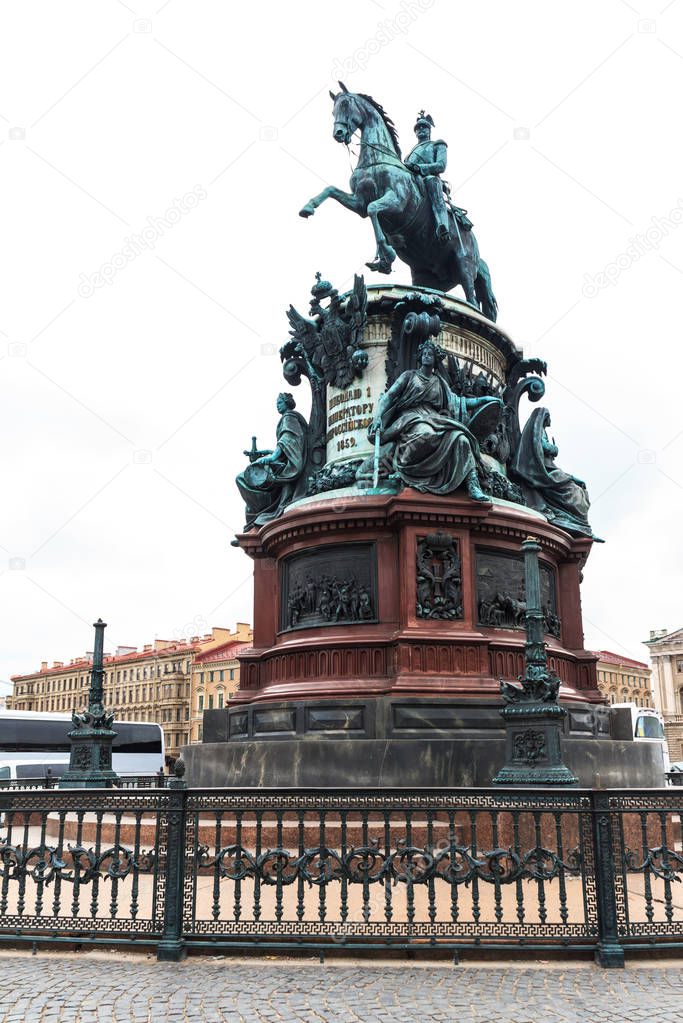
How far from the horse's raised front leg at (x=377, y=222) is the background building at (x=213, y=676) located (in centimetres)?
6640

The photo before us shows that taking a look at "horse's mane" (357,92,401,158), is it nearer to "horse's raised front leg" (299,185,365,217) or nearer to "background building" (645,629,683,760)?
"horse's raised front leg" (299,185,365,217)

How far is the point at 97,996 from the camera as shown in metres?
6.30

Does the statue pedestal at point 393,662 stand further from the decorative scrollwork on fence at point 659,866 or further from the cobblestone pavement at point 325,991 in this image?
the cobblestone pavement at point 325,991

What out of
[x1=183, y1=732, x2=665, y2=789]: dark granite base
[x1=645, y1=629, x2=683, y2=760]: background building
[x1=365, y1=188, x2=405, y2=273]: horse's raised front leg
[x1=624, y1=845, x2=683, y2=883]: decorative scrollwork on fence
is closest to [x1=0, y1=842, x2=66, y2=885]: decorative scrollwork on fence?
[x1=624, y1=845, x2=683, y2=883]: decorative scrollwork on fence

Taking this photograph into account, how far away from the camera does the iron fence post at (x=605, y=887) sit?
23.1 feet

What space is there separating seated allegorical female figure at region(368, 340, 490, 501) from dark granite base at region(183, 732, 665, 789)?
187 inches

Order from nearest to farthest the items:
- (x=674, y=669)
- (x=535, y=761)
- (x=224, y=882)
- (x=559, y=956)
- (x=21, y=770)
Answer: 1. (x=559, y=956)
2. (x=224, y=882)
3. (x=535, y=761)
4. (x=21, y=770)
5. (x=674, y=669)

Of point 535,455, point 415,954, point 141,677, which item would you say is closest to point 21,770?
point 535,455

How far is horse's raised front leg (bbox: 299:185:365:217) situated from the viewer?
20.5 meters

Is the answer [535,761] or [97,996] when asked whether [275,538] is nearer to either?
[535,761]

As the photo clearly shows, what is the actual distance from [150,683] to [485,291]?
78429 mm

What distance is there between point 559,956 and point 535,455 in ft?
45.3

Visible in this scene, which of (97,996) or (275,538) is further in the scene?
(275,538)

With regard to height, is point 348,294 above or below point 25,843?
above
